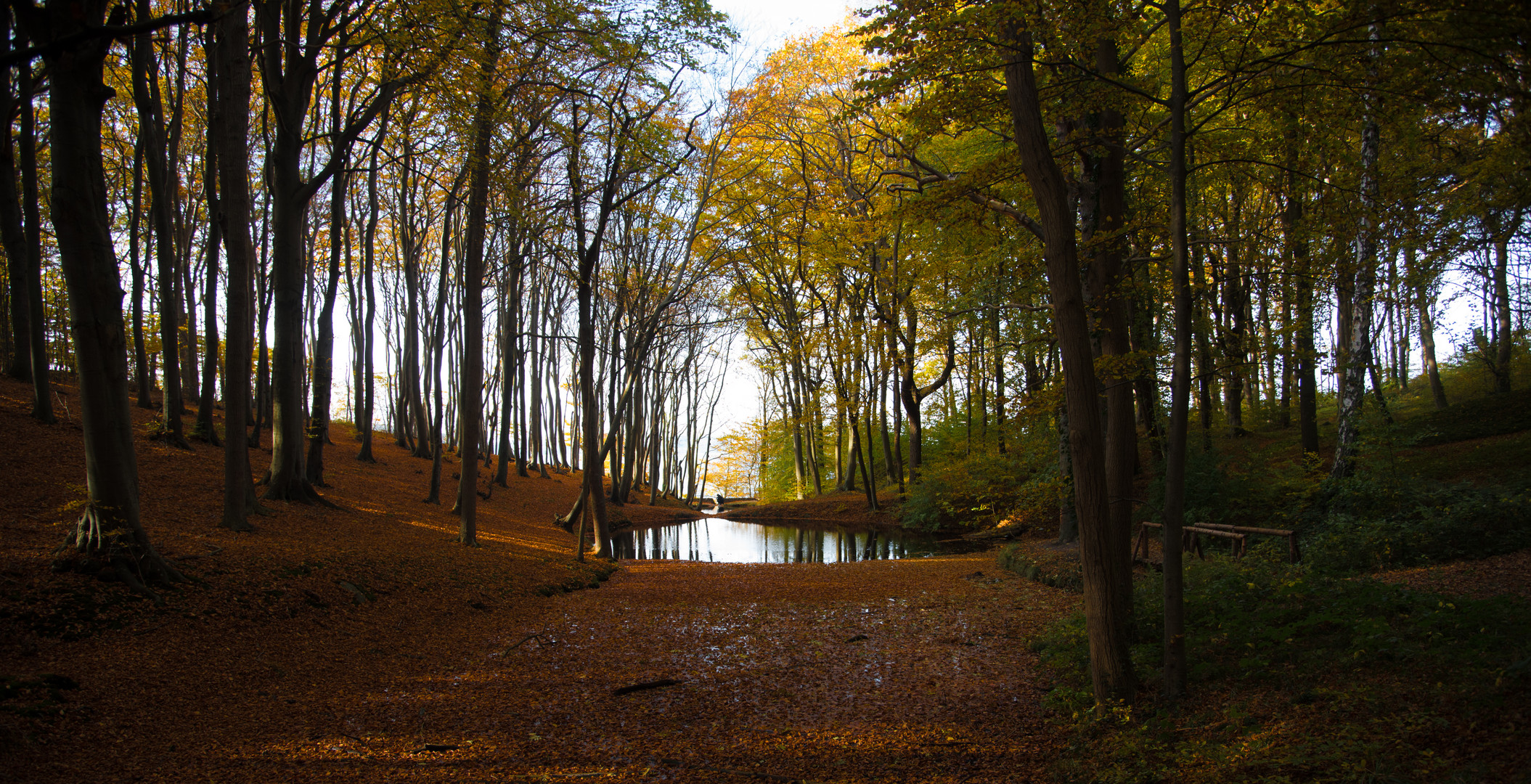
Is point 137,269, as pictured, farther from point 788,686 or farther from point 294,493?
point 788,686

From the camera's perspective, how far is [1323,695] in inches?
155

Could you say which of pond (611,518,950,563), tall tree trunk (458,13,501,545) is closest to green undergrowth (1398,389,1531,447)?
pond (611,518,950,563)

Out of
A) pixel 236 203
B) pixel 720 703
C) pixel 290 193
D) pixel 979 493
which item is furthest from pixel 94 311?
pixel 979 493

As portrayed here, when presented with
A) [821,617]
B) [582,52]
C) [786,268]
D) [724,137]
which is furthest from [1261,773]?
[786,268]

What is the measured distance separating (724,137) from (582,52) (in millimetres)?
4922

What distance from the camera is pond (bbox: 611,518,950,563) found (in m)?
17.0

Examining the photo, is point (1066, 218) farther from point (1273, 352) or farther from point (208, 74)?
point (208, 74)

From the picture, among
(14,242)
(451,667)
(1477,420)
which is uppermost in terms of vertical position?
(14,242)

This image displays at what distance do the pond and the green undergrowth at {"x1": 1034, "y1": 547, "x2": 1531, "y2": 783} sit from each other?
10466mm

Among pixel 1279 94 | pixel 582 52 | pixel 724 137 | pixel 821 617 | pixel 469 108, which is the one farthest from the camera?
pixel 724 137

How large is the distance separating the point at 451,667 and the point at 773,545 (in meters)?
14.8

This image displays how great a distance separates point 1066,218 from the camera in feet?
16.4

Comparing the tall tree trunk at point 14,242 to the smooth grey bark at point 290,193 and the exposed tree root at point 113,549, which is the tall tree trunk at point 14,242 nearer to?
the smooth grey bark at point 290,193

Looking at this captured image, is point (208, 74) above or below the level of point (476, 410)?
above
